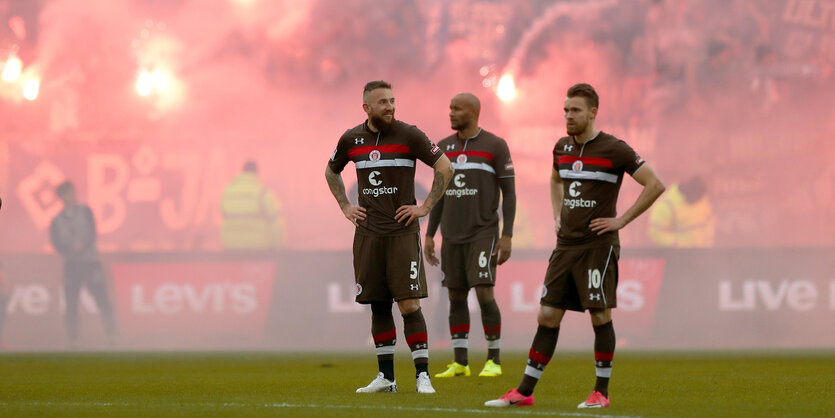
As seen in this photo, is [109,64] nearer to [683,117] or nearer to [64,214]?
[64,214]

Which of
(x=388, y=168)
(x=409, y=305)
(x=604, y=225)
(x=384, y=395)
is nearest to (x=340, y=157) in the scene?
(x=388, y=168)

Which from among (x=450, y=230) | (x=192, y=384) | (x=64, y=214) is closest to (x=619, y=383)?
(x=450, y=230)

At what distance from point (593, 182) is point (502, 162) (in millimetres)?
2744

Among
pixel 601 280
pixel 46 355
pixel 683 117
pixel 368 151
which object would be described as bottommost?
pixel 46 355

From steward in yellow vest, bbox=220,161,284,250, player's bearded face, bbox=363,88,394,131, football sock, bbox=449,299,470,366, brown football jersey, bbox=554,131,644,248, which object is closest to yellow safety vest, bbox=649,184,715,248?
steward in yellow vest, bbox=220,161,284,250

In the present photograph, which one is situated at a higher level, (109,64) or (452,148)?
(109,64)

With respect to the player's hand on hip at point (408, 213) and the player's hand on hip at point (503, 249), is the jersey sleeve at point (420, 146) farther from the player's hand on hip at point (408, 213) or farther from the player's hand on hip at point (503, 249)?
the player's hand on hip at point (503, 249)

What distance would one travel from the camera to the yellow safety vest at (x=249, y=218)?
1756cm

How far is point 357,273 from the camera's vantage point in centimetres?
787

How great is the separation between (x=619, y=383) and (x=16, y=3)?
12.2 m

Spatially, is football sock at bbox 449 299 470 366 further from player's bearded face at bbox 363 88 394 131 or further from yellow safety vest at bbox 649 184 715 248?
yellow safety vest at bbox 649 184 715 248

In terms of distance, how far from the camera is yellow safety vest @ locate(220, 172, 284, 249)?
17.6 metres

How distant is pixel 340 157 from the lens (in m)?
7.94

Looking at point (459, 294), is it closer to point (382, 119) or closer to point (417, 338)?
point (417, 338)
